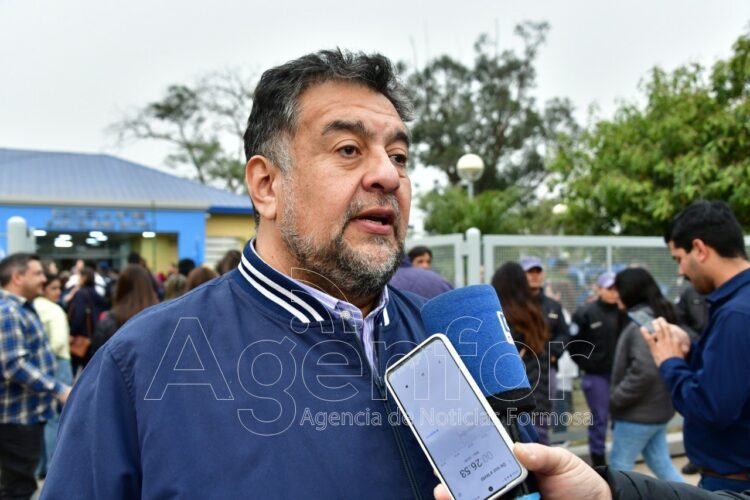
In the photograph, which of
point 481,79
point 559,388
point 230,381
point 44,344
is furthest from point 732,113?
point 481,79

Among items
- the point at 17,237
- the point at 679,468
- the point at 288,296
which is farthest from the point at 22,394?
the point at 679,468

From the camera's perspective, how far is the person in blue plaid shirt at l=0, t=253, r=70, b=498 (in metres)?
4.07

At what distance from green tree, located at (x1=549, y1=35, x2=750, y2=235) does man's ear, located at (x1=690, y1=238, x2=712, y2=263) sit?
38.3 feet

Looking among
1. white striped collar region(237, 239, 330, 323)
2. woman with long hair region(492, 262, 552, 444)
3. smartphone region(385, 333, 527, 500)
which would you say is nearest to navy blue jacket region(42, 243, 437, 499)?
white striped collar region(237, 239, 330, 323)

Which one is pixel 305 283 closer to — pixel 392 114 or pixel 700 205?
pixel 392 114

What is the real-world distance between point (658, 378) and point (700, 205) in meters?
2.12

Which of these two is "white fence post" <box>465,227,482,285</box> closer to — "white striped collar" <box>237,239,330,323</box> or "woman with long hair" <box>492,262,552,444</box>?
"woman with long hair" <box>492,262,552,444</box>

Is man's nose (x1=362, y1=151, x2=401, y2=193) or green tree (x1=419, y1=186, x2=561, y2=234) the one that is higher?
man's nose (x1=362, y1=151, x2=401, y2=193)

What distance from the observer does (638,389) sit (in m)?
4.76

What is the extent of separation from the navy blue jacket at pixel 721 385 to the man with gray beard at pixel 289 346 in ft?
5.00

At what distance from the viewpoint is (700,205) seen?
3086mm

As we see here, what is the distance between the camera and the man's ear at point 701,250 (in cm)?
295

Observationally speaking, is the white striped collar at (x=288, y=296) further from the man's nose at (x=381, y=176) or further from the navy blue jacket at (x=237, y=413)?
the man's nose at (x=381, y=176)

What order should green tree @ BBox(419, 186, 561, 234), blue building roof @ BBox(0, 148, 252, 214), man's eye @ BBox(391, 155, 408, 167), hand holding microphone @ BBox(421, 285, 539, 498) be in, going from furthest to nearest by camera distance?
green tree @ BBox(419, 186, 561, 234) < blue building roof @ BBox(0, 148, 252, 214) < man's eye @ BBox(391, 155, 408, 167) < hand holding microphone @ BBox(421, 285, 539, 498)
